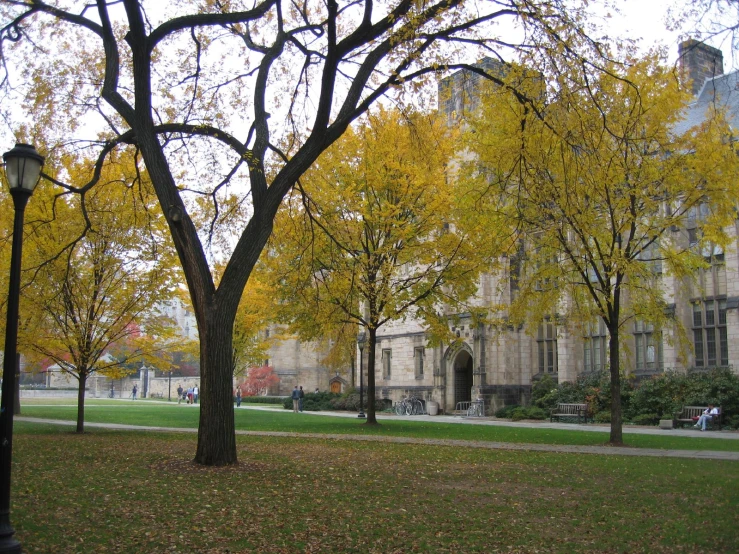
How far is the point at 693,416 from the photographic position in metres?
25.0

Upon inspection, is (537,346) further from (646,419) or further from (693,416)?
(693,416)

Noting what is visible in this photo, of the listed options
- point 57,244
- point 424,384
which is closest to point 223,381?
point 57,244

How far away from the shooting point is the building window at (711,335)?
89.5 feet

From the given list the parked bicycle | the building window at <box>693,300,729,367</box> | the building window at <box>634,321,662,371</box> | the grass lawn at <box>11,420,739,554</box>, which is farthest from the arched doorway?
the grass lawn at <box>11,420,739,554</box>

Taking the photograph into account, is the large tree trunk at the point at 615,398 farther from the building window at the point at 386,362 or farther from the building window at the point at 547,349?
the building window at the point at 386,362

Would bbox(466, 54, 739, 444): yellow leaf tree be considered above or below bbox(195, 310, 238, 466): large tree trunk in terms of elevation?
above

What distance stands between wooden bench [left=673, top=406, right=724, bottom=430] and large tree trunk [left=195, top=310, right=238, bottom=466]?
1863 cm

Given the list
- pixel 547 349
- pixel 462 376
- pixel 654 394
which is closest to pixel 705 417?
pixel 654 394

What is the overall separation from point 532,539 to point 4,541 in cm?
507

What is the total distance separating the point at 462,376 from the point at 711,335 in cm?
1447

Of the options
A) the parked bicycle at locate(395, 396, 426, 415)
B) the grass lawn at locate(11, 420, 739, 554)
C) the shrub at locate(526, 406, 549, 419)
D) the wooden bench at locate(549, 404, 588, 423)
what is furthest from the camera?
the parked bicycle at locate(395, 396, 426, 415)

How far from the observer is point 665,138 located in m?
17.0

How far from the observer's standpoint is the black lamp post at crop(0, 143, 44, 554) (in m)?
6.11

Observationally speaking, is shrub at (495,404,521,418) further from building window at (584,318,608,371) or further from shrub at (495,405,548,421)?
building window at (584,318,608,371)
